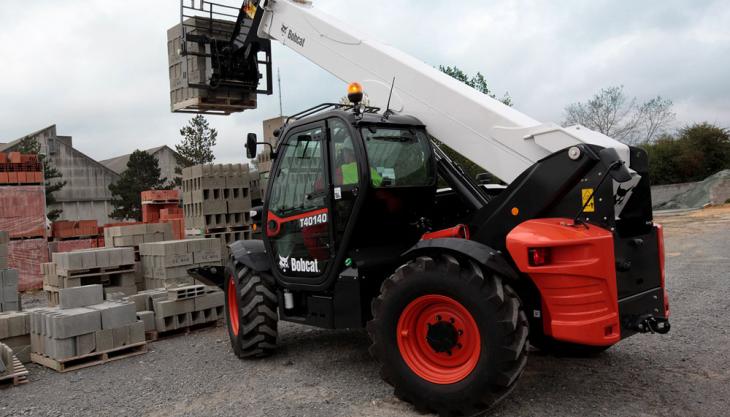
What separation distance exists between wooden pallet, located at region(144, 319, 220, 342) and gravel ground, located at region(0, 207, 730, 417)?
0.35 meters

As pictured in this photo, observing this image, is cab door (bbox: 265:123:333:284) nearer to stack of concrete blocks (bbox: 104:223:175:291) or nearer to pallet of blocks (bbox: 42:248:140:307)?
pallet of blocks (bbox: 42:248:140:307)

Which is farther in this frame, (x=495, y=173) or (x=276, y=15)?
(x=276, y=15)

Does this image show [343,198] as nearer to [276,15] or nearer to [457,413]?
[457,413]

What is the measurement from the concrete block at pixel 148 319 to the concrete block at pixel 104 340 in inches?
32.3

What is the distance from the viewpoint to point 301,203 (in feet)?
19.3

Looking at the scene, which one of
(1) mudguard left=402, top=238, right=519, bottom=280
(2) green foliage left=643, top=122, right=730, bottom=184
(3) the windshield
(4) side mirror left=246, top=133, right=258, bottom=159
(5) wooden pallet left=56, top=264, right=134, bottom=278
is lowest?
(5) wooden pallet left=56, top=264, right=134, bottom=278

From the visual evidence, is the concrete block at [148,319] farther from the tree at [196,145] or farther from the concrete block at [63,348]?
the tree at [196,145]

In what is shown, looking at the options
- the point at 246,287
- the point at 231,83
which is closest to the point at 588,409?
the point at 246,287

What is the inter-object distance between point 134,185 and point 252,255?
4309 cm

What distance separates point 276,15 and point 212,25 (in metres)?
1.96

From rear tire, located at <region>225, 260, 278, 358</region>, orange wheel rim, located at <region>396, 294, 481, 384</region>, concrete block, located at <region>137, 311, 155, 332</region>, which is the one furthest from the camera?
concrete block, located at <region>137, 311, 155, 332</region>

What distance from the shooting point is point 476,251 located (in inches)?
170

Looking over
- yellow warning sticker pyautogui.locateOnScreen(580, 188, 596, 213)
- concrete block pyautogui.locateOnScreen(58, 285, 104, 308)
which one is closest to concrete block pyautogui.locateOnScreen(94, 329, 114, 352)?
concrete block pyautogui.locateOnScreen(58, 285, 104, 308)

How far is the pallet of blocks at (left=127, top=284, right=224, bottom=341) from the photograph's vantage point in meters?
7.93
